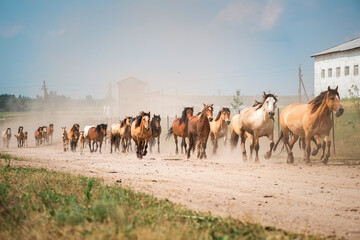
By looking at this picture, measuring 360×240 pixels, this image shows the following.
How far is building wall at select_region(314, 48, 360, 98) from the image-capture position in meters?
56.3

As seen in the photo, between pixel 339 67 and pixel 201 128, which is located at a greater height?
pixel 339 67

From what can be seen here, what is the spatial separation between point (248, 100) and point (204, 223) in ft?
326

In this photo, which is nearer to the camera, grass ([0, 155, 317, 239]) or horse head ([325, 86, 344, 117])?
grass ([0, 155, 317, 239])

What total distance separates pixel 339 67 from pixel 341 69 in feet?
1.72

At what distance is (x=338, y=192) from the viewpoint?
30.3ft

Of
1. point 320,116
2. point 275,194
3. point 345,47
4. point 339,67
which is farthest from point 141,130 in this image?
point 345,47

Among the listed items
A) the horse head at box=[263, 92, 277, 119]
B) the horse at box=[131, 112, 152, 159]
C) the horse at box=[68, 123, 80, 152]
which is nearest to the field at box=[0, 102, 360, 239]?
the horse head at box=[263, 92, 277, 119]

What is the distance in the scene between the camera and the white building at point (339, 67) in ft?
184

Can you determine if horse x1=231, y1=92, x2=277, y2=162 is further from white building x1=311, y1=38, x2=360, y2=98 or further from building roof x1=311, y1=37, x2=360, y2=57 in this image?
building roof x1=311, y1=37, x2=360, y2=57

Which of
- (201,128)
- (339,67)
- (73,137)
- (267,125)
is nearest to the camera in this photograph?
(267,125)

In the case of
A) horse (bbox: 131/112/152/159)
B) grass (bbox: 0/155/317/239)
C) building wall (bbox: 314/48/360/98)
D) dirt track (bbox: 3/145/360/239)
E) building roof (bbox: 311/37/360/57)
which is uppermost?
building roof (bbox: 311/37/360/57)

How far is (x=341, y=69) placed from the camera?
5862 cm

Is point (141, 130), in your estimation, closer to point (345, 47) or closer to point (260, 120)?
point (260, 120)

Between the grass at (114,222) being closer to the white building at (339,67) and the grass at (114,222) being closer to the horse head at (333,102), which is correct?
the horse head at (333,102)
